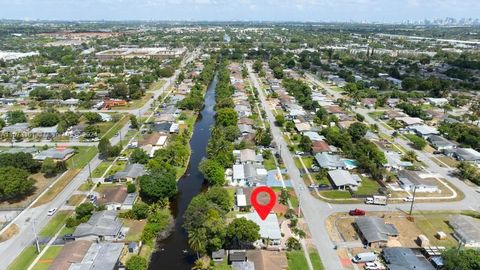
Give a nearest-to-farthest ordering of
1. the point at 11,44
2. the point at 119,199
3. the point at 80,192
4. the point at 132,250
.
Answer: the point at 132,250 → the point at 119,199 → the point at 80,192 → the point at 11,44

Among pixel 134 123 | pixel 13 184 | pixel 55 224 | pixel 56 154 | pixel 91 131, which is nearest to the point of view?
pixel 55 224

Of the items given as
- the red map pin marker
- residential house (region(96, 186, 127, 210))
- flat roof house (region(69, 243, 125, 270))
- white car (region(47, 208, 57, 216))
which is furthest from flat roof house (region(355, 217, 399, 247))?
white car (region(47, 208, 57, 216))

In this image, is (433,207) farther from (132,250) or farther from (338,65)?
(338,65)

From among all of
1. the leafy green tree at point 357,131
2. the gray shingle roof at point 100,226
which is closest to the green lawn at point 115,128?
the gray shingle roof at point 100,226

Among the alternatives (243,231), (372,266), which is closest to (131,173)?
(243,231)

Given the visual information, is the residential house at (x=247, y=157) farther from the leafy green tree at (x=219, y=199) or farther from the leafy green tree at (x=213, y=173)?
the leafy green tree at (x=219, y=199)

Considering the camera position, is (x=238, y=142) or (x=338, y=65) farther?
(x=338, y=65)

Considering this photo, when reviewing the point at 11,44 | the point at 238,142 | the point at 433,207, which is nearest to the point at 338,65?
the point at 238,142

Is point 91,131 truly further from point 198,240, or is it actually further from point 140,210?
point 198,240
